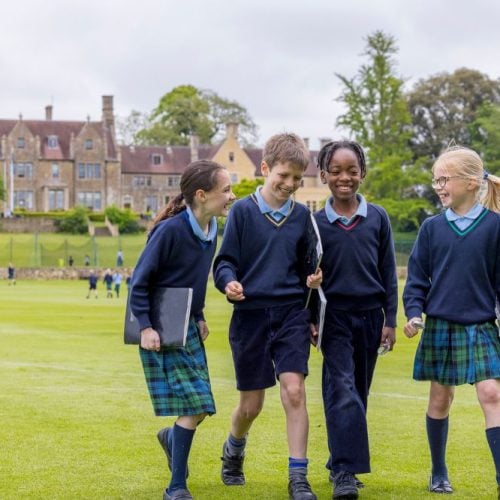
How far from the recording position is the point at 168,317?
7.52 meters

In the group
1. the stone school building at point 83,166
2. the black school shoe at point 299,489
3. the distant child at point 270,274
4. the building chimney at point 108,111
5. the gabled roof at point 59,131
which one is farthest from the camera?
the building chimney at point 108,111

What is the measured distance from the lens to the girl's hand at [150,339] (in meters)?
7.45

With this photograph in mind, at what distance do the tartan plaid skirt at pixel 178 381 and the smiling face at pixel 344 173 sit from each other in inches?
52.9

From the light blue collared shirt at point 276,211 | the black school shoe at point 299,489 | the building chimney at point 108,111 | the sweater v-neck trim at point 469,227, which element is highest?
the building chimney at point 108,111

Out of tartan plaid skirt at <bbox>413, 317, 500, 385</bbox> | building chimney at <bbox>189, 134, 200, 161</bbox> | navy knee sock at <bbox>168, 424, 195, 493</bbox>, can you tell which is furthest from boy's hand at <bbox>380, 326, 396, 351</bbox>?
building chimney at <bbox>189, 134, 200, 161</bbox>

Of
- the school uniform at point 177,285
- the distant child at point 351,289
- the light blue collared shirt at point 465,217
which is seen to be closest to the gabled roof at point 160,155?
the distant child at point 351,289

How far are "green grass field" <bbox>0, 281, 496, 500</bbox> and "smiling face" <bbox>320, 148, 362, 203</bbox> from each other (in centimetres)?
187

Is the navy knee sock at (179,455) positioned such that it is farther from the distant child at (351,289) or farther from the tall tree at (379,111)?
the tall tree at (379,111)

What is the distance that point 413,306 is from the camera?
774 cm

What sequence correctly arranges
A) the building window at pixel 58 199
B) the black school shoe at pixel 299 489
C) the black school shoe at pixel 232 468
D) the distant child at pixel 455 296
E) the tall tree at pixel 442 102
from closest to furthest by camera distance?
the black school shoe at pixel 299 489, the distant child at pixel 455 296, the black school shoe at pixel 232 468, the tall tree at pixel 442 102, the building window at pixel 58 199

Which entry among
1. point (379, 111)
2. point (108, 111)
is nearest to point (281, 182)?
point (379, 111)

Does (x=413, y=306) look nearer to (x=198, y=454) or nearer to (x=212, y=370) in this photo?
(x=198, y=454)

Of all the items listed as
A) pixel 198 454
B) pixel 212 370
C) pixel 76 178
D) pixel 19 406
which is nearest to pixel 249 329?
pixel 198 454

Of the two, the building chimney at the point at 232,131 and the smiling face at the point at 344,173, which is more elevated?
Result: the building chimney at the point at 232,131
